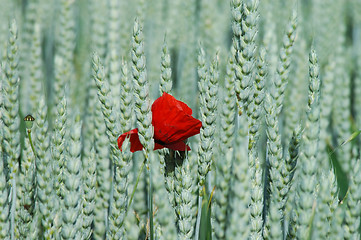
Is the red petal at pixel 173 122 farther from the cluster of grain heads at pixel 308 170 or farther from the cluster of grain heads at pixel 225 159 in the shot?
the cluster of grain heads at pixel 308 170

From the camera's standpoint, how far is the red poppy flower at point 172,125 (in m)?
0.64

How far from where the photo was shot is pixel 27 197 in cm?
69

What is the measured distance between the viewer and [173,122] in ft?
2.13

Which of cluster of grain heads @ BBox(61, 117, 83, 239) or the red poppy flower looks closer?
cluster of grain heads @ BBox(61, 117, 83, 239)

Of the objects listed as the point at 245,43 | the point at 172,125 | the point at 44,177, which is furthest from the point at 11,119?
the point at 245,43

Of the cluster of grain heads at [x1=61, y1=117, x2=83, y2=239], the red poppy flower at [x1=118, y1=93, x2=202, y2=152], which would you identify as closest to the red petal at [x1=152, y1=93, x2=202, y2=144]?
the red poppy flower at [x1=118, y1=93, x2=202, y2=152]

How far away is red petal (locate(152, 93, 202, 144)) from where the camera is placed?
64cm

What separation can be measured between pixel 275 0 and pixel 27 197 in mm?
1245

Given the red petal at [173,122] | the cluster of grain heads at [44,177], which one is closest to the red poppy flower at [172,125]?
the red petal at [173,122]

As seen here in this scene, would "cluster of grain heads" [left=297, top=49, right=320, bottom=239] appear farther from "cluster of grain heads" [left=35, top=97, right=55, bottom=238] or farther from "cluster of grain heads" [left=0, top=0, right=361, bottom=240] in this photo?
"cluster of grain heads" [left=35, top=97, right=55, bottom=238]

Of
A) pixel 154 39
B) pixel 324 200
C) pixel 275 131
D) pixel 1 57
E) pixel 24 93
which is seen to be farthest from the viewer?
pixel 154 39

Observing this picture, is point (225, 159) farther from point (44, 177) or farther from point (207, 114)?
point (44, 177)

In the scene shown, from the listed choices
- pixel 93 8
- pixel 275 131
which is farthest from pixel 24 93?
pixel 275 131

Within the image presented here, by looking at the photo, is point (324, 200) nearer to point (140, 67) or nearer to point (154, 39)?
point (140, 67)
